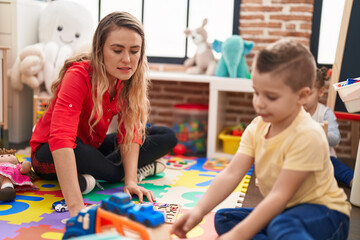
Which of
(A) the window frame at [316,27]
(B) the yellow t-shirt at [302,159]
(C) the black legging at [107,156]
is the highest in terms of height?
(A) the window frame at [316,27]

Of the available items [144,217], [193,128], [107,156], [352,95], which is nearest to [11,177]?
[107,156]

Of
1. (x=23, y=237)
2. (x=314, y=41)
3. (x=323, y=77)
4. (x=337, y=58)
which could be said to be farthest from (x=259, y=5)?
(x=23, y=237)

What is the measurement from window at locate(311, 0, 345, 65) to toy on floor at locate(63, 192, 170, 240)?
2.02 m

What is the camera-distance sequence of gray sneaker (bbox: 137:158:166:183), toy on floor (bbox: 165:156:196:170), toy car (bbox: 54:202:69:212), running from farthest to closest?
toy on floor (bbox: 165:156:196:170), gray sneaker (bbox: 137:158:166:183), toy car (bbox: 54:202:69:212)

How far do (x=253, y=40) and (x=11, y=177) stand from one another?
172cm

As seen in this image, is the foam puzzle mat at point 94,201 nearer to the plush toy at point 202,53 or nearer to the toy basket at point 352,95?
the toy basket at point 352,95

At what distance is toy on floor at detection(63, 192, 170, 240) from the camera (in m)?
0.84

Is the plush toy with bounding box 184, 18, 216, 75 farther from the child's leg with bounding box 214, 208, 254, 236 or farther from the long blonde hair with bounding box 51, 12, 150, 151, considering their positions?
the child's leg with bounding box 214, 208, 254, 236

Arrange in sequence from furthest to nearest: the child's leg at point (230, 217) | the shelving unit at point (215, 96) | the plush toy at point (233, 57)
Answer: the plush toy at point (233, 57), the shelving unit at point (215, 96), the child's leg at point (230, 217)

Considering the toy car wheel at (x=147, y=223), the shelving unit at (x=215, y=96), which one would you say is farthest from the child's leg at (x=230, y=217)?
the shelving unit at (x=215, y=96)

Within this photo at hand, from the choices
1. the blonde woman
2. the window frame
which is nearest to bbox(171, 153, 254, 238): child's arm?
the blonde woman

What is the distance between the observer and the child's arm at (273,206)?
885 mm

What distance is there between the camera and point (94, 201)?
1.53 meters

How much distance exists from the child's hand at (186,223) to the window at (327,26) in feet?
6.22
